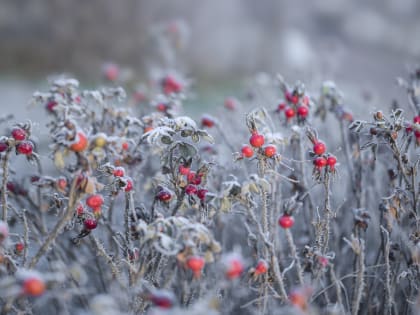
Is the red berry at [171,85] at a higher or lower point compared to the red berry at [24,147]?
higher

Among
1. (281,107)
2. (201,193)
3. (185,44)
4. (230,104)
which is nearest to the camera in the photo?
(201,193)

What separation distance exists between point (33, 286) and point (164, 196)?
0.49m

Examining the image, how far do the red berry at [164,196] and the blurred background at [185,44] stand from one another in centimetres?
345

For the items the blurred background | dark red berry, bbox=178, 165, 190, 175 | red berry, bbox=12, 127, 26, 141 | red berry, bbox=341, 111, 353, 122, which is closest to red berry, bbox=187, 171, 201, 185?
dark red berry, bbox=178, 165, 190, 175

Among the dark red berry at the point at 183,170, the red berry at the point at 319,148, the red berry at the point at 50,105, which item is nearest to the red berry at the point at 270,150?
the red berry at the point at 319,148

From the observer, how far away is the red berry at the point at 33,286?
902mm

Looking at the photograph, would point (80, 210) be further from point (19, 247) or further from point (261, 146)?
point (261, 146)

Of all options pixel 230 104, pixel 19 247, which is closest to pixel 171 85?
pixel 230 104

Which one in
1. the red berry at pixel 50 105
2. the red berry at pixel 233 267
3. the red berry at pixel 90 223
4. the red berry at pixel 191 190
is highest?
the red berry at pixel 50 105

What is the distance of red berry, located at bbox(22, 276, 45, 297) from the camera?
2.96 feet

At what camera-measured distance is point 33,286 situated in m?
0.90

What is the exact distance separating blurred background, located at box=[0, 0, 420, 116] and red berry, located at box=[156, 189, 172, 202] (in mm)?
3447

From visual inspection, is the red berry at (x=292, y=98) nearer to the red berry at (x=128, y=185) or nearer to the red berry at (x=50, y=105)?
the red berry at (x=128, y=185)

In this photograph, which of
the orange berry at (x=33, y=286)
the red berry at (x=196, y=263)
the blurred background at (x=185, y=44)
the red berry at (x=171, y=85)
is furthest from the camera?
the blurred background at (x=185, y=44)
